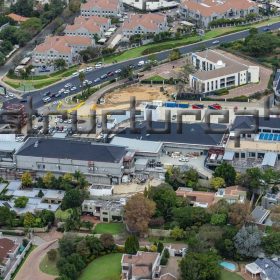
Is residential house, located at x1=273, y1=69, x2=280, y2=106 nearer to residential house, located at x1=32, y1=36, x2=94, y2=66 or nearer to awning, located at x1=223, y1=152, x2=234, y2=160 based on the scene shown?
awning, located at x1=223, y1=152, x2=234, y2=160

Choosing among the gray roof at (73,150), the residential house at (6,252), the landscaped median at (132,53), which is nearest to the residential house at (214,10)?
the landscaped median at (132,53)

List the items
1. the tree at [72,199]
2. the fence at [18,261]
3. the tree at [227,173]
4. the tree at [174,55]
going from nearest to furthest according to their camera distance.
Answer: the fence at [18,261] → the tree at [72,199] → the tree at [227,173] → the tree at [174,55]

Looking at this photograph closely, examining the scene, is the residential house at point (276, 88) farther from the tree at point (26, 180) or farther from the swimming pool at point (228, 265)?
the swimming pool at point (228, 265)

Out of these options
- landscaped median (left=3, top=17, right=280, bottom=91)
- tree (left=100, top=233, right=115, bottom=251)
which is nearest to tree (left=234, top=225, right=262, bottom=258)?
tree (left=100, top=233, right=115, bottom=251)

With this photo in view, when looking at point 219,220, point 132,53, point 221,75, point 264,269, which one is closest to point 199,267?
point 264,269

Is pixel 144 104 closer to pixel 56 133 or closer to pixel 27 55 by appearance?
pixel 56 133
